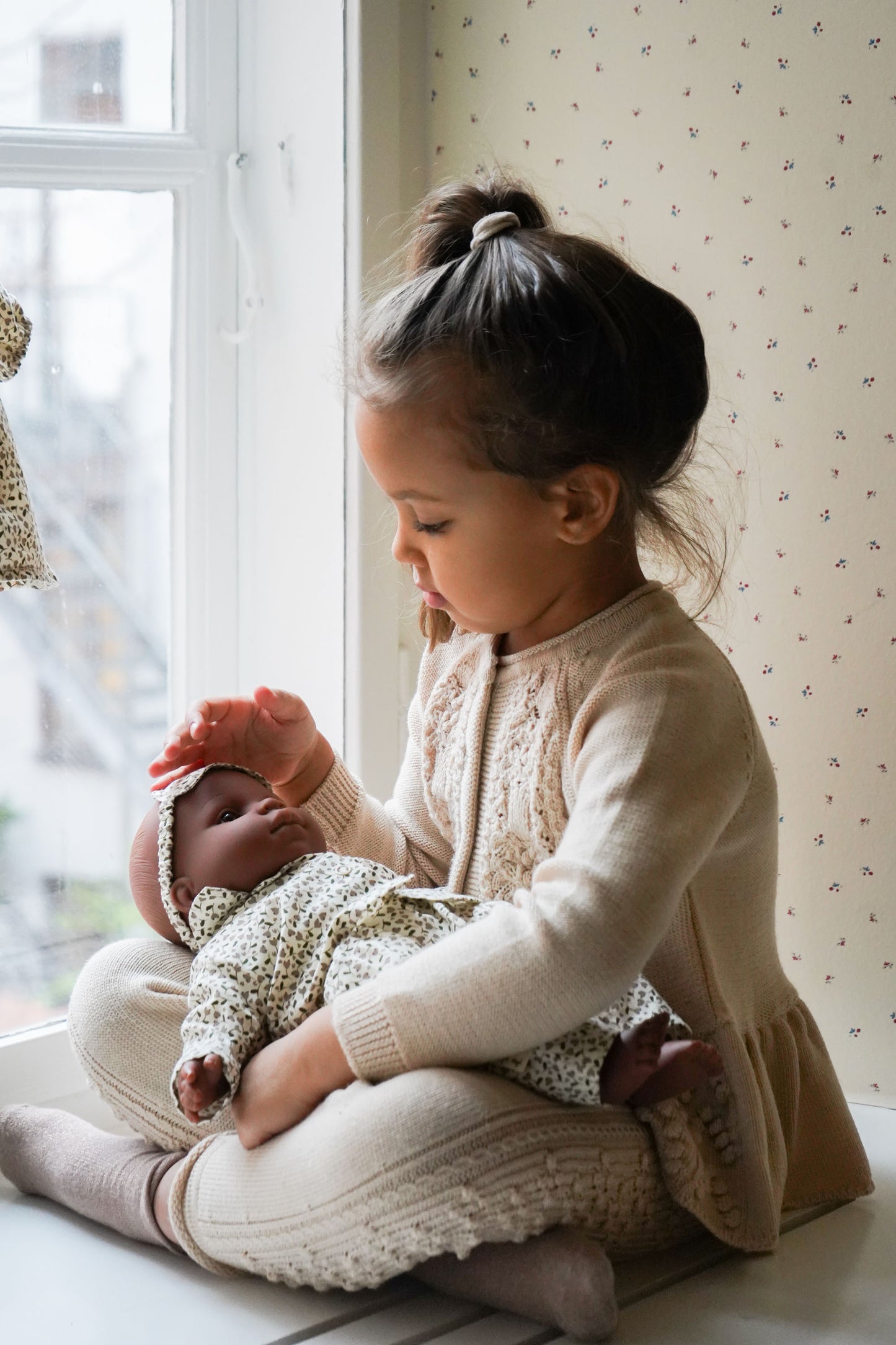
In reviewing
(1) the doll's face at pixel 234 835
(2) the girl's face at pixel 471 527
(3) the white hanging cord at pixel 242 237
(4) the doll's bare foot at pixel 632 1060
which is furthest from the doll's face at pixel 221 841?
(3) the white hanging cord at pixel 242 237

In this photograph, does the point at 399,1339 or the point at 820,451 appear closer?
the point at 399,1339

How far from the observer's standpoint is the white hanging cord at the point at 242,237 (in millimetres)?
1706

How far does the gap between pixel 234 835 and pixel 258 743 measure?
8.2 inches

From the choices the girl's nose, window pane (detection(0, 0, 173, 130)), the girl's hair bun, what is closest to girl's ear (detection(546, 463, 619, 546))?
the girl's nose

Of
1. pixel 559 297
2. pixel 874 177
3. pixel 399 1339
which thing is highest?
pixel 874 177

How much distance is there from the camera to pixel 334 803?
140 cm

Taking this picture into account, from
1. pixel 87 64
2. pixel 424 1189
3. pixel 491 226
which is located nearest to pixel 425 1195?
pixel 424 1189

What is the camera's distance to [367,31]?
5.22 ft

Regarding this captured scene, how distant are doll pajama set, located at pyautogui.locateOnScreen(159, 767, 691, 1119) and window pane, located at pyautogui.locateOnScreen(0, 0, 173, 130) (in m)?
0.96

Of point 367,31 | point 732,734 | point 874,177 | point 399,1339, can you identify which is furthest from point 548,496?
point 367,31

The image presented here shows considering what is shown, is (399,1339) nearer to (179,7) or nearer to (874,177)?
(874,177)

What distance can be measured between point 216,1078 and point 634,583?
1.83 ft

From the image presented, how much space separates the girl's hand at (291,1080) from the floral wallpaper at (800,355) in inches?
25.2

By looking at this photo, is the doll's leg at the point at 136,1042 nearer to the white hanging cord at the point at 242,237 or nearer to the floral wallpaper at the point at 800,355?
the floral wallpaper at the point at 800,355
